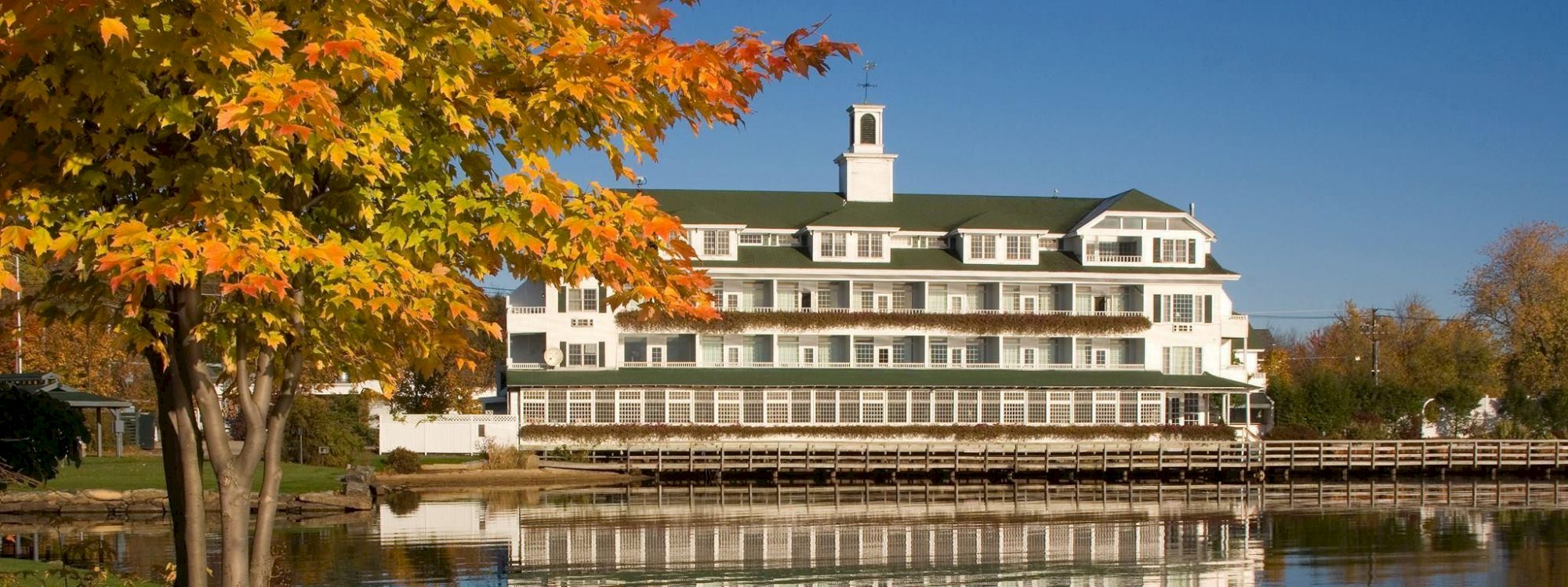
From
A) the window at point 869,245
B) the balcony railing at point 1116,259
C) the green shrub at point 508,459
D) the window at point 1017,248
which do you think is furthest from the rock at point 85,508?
the balcony railing at point 1116,259

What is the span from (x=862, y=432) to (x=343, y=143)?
55.2m

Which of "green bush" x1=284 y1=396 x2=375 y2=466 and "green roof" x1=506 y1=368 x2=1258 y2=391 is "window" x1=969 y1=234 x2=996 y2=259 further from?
"green bush" x1=284 y1=396 x2=375 y2=466

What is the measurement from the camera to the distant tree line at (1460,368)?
239ft

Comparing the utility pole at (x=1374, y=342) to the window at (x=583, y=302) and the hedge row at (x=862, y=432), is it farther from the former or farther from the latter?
the window at (x=583, y=302)

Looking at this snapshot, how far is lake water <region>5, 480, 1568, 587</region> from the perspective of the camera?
2803 centimetres

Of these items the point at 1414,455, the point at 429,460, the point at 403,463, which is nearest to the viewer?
the point at 403,463

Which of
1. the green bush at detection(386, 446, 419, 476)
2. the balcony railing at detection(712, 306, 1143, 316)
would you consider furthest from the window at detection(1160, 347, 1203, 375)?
the green bush at detection(386, 446, 419, 476)

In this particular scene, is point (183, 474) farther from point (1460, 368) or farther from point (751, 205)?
point (1460, 368)

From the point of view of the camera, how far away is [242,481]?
12.5 metres

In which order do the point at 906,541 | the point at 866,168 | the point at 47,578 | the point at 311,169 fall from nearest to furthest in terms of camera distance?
the point at 311,169 → the point at 47,578 → the point at 906,541 → the point at 866,168

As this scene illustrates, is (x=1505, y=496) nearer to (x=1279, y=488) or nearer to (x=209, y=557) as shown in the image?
(x=1279, y=488)

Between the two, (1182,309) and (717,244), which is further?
(1182,309)

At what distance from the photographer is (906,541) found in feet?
111

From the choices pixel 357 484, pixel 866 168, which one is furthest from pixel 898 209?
pixel 357 484
